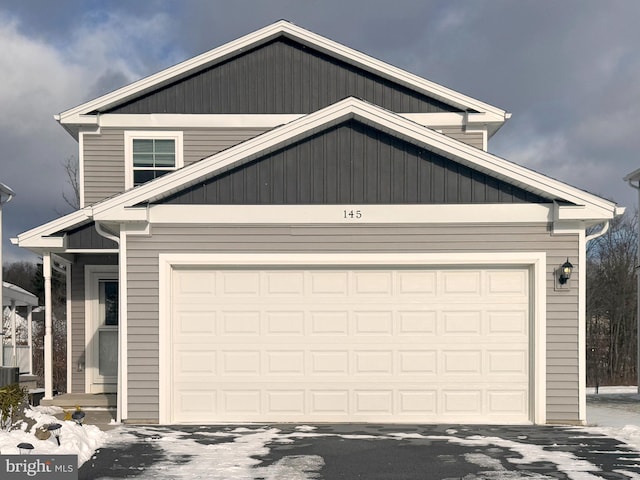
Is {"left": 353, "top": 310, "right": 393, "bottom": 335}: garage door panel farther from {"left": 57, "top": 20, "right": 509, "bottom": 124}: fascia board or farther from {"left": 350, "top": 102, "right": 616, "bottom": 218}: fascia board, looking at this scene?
{"left": 57, "top": 20, "right": 509, "bottom": 124}: fascia board

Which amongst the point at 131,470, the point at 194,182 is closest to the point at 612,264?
the point at 194,182

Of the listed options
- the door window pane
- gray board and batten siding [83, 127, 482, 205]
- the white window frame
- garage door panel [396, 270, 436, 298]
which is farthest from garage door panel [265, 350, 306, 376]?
the white window frame

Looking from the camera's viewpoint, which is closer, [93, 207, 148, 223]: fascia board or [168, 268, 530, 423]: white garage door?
[93, 207, 148, 223]: fascia board

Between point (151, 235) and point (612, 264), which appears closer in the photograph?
point (151, 235)

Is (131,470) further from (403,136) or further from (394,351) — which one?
(403,136)

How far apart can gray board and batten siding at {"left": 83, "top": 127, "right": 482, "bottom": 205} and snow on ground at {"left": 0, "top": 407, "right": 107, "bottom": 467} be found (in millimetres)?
5856

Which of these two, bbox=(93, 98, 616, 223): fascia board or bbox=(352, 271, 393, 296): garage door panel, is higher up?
bbox=(93, 98, 616, 223): fascia board

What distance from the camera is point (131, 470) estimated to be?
6.79 metres

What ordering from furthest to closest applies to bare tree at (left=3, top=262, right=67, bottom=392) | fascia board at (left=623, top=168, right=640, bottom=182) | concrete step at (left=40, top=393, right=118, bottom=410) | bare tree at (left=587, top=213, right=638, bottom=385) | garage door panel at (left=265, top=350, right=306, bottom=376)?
bare tree at (left=587, top=213, right=638, bottom=385), bare tree at (left=3, top=262, right=67, bottom=392), fascia board at (left=623, top=168, right=640, bottom=182), concrete step at (left=40, top=393, right=118, bottom=410), garage door panel at (left=265, top=350, right=306, bottom=376)

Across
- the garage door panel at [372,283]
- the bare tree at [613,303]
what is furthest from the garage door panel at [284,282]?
the bare tree at [613,303]

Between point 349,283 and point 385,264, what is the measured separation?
607mm

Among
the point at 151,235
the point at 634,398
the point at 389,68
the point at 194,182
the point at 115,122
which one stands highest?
the point at 389,68

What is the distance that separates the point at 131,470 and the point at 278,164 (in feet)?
15.3

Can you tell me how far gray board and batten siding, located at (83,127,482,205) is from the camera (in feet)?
43.3
